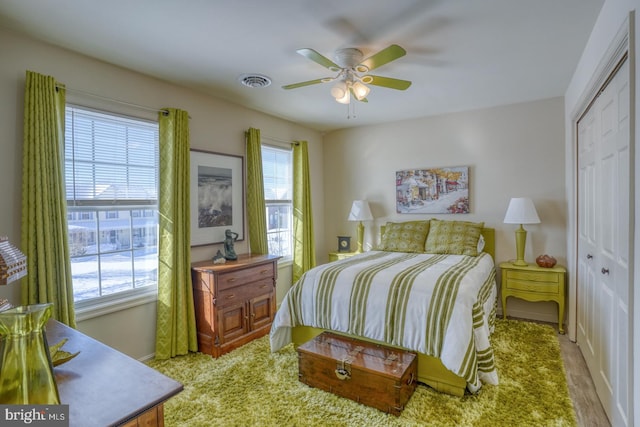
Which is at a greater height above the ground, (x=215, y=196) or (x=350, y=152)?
(x=350, y=152)

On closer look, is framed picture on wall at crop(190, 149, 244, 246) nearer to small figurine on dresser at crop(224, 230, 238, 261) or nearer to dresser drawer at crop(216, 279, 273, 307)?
small figurine on dresser at crop(224, 230, 238, 261)

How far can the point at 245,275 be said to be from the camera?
333 cm

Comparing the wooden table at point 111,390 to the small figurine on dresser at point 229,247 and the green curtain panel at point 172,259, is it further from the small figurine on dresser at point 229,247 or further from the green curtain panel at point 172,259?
the small figurine on dresser at point 229,247

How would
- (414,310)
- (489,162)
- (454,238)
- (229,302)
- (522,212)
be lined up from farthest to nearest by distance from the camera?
(489,162) → (454,238) → (522,212) → (229,302) → (414,310)

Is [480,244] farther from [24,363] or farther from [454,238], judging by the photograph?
[24,363]

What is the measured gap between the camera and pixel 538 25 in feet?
7.38

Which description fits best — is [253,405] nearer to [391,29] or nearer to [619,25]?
[391,29]

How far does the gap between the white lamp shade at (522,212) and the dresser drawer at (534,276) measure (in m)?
0.55

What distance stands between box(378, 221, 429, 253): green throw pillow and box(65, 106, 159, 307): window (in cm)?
264

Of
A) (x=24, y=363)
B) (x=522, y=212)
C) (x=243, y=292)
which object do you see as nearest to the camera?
(x=24, y=363)

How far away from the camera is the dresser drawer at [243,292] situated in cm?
312

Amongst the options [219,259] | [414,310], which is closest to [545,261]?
[414,310]

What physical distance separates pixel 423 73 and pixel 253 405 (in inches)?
117

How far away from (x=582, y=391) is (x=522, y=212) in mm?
1805
